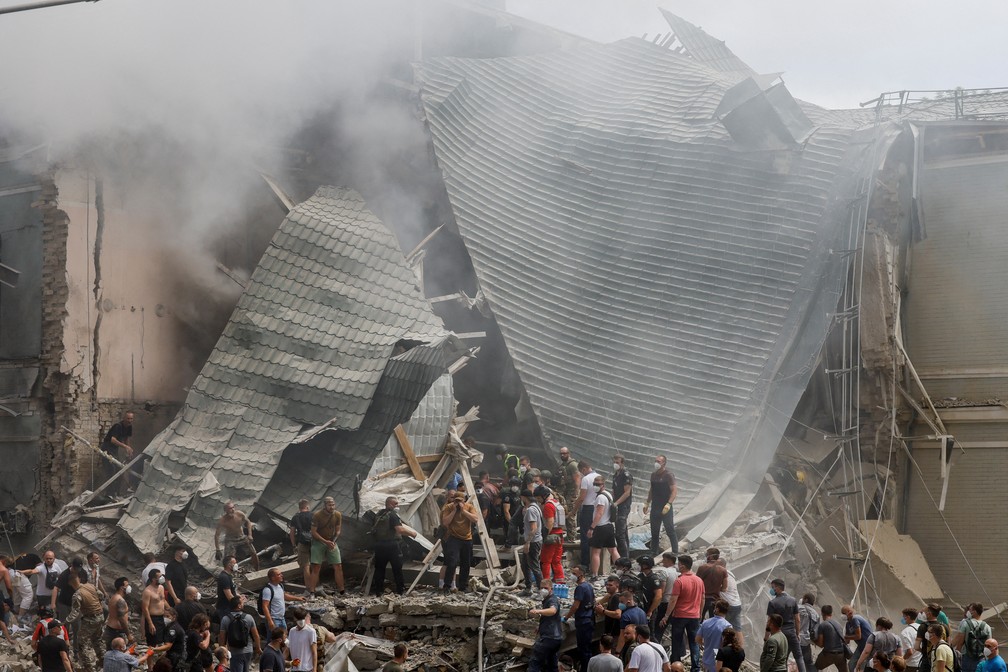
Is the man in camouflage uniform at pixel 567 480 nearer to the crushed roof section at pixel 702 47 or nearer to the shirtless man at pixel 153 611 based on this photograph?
the shirtless man at pixel 153 611

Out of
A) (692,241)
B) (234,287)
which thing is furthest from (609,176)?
(234,287)

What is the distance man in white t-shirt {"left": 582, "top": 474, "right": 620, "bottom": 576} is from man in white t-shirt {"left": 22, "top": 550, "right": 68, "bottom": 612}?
6.23 m

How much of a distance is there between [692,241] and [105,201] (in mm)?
8960

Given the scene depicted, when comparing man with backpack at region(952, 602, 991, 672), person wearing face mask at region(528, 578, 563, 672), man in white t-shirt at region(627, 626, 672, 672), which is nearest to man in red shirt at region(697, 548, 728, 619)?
person wearing face mask at region(528, 578, 563, 672)

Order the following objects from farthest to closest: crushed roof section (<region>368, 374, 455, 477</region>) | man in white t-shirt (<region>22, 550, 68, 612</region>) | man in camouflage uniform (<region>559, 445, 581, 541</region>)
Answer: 1. man in camouflage uniform (<region>559, 445, 581, 541</region>)
2. crushed roof section (<region>368, 374, 455, 477</region>)
3. man in white t-shirt (<region>22, 550, 68, 612</region>)

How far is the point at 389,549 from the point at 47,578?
158 inches

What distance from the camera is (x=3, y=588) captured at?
558 inches

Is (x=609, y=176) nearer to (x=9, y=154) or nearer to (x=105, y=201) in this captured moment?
(x=105, y=201)

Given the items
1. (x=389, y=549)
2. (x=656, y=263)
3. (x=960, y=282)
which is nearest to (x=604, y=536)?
(x=389, y=549)

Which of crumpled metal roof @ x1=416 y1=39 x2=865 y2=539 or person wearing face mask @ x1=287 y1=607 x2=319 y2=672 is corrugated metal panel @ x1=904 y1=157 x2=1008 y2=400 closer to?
crumpled metal roof @ x1=416 y1=39 x2=865 y2=539

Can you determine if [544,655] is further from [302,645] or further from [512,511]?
[512,511]

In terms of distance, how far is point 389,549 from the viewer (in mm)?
14258

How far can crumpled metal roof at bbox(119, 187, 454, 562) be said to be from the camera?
1549cm

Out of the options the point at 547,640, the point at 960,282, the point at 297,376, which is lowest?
the point at 547,640
